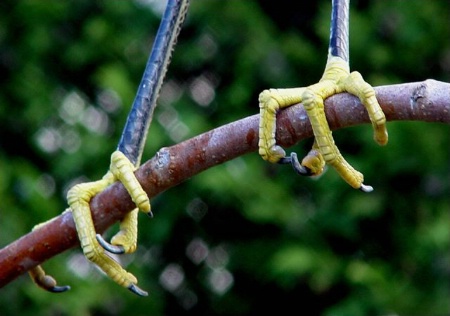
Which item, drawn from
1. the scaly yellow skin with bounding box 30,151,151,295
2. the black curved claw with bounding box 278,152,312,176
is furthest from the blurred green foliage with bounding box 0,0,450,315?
the black curved claw with bounding box 278,152,312,176

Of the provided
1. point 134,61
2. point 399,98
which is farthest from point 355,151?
point 399,98

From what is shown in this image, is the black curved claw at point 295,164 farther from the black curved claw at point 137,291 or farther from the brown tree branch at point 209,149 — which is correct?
the black curved claw at point 137,291

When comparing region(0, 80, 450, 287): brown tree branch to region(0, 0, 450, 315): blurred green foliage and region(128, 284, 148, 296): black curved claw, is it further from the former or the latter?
region(0, 0, 450, 315): blurred green foliage

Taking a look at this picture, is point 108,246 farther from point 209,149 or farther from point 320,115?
point 320,115

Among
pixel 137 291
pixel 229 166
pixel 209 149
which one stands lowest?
pixel 229 166

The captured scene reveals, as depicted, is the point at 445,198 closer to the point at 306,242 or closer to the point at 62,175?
the point at 306,242

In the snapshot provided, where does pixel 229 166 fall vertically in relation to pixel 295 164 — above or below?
below

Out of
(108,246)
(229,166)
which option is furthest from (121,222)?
(229,166)
